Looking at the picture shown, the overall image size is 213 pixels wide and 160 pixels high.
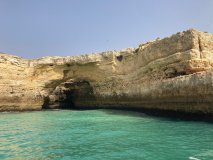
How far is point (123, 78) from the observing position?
23.8 metres

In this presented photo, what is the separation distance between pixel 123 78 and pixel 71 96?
323 inches

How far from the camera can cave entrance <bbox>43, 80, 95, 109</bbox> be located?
28219 mm

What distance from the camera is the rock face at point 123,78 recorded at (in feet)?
48.6

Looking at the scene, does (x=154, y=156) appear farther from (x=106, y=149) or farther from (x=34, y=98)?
(x=34, y=98)

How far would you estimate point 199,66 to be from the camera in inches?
613

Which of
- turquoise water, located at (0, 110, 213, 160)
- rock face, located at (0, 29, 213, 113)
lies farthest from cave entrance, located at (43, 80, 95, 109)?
turquoise water, located at (0, 110, 213, 160)

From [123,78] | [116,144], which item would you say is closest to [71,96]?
[123,78]

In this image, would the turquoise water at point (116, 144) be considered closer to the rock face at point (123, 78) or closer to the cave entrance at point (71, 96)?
the rock face at point (123, 78)

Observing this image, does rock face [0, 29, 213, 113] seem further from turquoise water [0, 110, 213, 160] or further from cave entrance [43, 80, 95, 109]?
turquoise water [0, 110, 213, 160]

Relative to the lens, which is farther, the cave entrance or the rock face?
the cave entrance

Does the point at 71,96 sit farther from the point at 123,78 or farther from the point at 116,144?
the point at 116,144

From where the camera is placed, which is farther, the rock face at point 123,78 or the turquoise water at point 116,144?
the rock face at point 123,78

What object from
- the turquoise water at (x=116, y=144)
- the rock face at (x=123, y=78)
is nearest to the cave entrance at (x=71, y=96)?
the rock face at (x=123, y=78)

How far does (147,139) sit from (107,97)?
15859 millimetres
